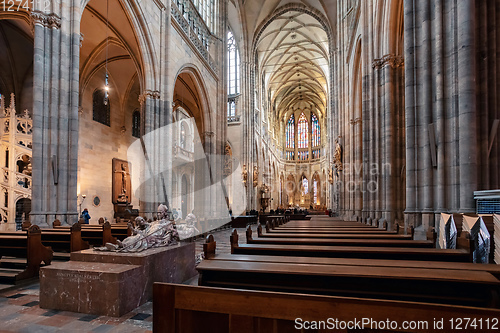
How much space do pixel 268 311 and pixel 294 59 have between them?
3741 centimetres

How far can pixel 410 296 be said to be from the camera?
87.6 inches

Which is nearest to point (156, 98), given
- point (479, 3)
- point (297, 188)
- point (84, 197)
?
point (84, 197)

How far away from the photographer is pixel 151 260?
412 centimetres

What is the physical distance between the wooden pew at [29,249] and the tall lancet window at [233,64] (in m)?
23.0

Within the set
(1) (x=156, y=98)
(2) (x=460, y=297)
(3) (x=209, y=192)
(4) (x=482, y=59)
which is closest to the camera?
(2) (x=460, y=297)

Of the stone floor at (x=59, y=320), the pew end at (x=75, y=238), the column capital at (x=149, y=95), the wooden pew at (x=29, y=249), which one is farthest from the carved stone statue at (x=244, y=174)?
the stone floor at (x=59, y=320)

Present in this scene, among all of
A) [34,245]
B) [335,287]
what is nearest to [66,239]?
[34,245]

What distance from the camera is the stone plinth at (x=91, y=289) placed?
349 cm

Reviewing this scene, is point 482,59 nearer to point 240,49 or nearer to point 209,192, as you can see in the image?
point 209,192

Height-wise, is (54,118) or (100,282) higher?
(54,118)

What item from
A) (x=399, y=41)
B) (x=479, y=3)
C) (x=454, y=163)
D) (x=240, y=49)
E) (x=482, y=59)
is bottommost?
(x=454, y=163)

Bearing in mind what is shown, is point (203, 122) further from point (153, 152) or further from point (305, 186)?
point (305, 186)

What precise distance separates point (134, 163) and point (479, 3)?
60.3ft

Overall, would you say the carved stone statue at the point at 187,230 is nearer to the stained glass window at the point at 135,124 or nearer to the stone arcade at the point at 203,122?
the stone arcade at the point at 203,122
